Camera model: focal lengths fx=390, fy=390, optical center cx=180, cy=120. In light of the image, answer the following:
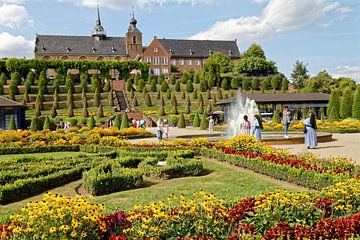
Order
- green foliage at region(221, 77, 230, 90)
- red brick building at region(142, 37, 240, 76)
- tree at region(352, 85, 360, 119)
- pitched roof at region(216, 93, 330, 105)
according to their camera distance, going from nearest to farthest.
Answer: tree at region(352, 85, 360, 119) < pitched roof at region(216, 93, 330, 105) < green foliage at region(221, 77, 230, 90) < red brick building at region(142, 37, 240, 76)

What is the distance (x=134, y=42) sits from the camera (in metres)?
85.9

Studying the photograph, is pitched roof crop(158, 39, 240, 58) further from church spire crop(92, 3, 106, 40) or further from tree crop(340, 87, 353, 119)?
tree crop(340, 87, 353, 119)

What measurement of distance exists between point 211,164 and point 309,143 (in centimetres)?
564

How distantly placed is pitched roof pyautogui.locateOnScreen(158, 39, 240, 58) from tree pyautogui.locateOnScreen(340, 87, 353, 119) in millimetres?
52242

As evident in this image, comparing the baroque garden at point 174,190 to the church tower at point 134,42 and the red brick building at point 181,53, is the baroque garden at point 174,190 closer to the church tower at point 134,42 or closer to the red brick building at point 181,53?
the red brick building at point 181,53

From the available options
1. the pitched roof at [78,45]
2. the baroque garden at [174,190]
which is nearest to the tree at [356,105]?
the baroque garden at [174,190]

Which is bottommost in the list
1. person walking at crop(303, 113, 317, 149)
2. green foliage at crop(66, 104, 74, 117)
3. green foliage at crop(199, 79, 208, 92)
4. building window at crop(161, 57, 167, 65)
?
person walking at crop(303, 113, 317, 149)

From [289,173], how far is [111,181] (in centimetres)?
461

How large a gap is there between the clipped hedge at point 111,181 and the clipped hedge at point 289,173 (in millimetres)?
3605

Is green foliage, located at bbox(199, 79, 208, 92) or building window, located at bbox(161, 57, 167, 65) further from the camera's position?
building window, located at bbox(161, 57, 167, 65)

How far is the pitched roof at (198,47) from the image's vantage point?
3465 inches

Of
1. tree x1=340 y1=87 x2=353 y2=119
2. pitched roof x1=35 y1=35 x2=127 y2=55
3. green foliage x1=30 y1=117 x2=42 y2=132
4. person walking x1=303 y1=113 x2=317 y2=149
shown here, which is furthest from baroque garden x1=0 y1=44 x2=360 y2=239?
pitched roof x1=35 y1=35 x2=127 y2=55

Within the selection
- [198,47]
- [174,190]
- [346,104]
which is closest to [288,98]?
[346,104]

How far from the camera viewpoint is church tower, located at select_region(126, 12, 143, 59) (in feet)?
281
